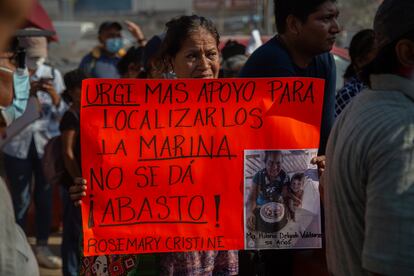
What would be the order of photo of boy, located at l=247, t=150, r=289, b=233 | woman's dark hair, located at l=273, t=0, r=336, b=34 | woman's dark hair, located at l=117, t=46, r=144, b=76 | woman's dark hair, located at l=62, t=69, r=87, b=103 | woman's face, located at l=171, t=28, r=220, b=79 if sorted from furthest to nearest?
woman's dark hair, located at l=117, t=46, r=144, b=76 < woman's dark hair, located at l=62, t=69, r=87, b=103 < woman's dark hair, located at l=273, t=0, r=336, b=34 < woman's face, located at l=171, t=28, r=220, b=79 < photo of boy, located at l=247, t=150, r=289, b=233

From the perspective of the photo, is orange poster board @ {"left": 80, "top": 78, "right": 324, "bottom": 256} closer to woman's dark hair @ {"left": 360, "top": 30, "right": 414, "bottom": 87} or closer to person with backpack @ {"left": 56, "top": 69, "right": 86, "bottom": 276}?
woman's dark hair @ {"left": 360, "top": 30, "right": 414, "bottom": 87}

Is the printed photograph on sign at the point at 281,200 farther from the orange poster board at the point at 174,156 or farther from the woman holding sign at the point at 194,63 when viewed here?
the woman holding sign at the point at 194,63

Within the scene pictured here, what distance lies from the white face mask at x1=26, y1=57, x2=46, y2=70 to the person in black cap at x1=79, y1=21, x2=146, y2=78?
40 cm

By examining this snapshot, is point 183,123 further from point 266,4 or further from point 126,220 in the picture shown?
point 266,4

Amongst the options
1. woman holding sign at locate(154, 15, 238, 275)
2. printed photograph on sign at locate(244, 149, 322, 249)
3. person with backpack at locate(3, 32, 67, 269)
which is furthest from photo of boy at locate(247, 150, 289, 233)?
person with backpack at locate(3, 32, 67, 269)

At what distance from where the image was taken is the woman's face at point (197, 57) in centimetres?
334

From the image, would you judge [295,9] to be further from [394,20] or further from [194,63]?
[394,20]

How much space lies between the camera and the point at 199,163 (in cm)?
312

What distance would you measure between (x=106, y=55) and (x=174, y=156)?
5135 millimetres

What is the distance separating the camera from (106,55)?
811 centimetres

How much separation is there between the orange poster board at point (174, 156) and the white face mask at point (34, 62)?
3935 mm

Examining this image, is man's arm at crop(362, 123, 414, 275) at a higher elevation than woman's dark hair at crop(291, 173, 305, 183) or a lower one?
higher

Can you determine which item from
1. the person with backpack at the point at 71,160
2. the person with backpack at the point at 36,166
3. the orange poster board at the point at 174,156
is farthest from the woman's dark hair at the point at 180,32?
the person with backpack at the point at 36,166

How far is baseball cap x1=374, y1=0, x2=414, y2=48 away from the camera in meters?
2.05
